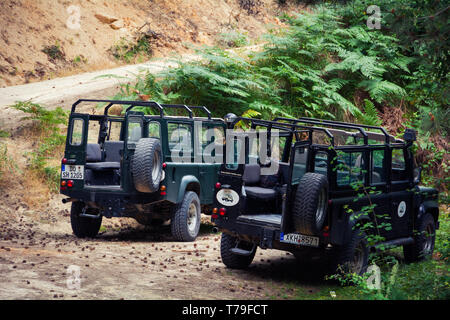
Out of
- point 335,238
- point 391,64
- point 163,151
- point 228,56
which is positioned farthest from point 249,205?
point 391,64

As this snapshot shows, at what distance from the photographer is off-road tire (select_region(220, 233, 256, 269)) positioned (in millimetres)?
8922

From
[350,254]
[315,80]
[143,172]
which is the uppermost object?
[315,80]

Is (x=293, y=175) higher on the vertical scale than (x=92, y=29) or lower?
lower

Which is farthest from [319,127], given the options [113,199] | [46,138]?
[46,138]

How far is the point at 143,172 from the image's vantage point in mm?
10203

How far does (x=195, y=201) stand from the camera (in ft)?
38.1

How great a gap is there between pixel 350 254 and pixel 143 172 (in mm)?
3956

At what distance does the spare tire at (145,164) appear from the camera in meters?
10.2

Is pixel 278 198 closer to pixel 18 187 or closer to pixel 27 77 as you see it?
pixel 18 187

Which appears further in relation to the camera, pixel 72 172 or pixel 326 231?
pixel 72 172

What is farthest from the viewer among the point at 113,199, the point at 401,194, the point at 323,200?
the point at 113,199

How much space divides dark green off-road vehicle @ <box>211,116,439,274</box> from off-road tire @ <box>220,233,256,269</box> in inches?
0.6

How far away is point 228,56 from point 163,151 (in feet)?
25.8

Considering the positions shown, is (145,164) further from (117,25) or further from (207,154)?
(117,25)
